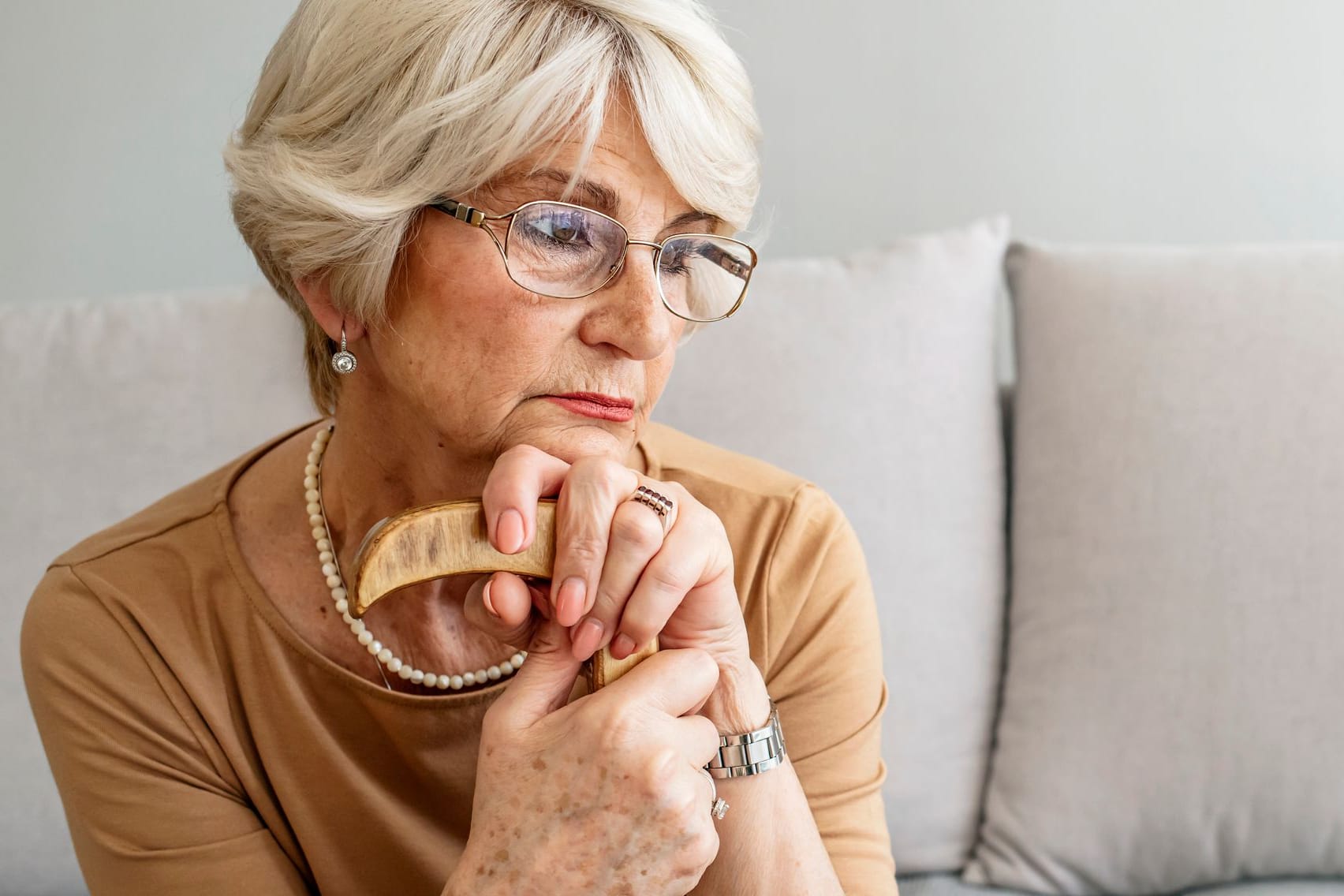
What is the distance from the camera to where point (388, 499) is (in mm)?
1228

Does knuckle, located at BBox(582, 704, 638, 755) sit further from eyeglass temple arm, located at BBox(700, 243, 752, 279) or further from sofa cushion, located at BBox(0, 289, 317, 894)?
sofa cushion, located at BBox(0, 289, 317, 894)

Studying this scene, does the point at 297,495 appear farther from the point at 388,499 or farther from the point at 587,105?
the point at 587,105

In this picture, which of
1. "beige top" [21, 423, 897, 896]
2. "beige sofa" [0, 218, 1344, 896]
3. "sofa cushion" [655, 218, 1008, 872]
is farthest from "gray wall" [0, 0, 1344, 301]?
"beige top" [21, 423, 897, 896]

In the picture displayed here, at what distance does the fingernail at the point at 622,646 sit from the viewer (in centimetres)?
91

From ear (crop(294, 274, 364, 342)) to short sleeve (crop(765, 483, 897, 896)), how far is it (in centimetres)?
50

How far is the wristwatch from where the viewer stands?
3.28ft

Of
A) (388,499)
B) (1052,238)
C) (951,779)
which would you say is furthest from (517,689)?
(1052,238)

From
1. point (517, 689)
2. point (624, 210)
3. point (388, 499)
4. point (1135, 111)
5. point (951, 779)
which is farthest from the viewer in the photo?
point (1135, 111)

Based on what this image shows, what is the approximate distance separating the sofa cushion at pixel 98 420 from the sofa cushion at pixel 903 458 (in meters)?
0.62

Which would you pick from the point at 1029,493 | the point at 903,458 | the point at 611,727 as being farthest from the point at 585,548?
the point at 1029,493

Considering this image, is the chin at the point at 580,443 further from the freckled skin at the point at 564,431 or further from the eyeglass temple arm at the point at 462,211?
the eyeglass temple arm at the point at 462,211

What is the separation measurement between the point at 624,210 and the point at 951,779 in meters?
1.05

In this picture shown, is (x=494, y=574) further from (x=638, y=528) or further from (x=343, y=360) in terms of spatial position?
(x=343, y=360)

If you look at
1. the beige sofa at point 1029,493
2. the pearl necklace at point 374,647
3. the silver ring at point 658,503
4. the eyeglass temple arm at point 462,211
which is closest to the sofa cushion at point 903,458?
the beige sofa at point 1029,493
